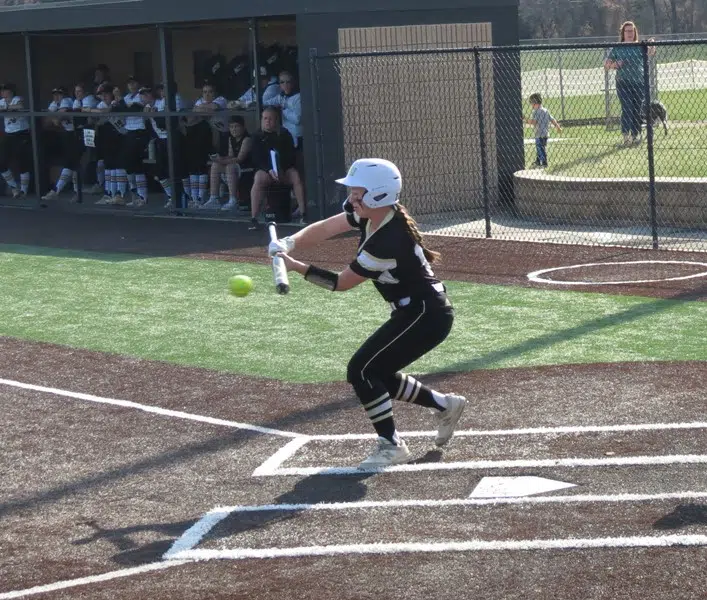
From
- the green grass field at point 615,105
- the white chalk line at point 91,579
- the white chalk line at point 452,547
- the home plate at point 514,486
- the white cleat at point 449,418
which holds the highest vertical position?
the green grass field at point 615,105

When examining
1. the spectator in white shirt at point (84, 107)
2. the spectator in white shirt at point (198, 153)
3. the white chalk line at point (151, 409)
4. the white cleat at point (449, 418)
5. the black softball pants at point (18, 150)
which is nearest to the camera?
the white cleat at point (449, 418)

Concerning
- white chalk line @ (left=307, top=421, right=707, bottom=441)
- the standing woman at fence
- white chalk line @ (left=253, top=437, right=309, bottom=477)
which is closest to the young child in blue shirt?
the standing woman at fence

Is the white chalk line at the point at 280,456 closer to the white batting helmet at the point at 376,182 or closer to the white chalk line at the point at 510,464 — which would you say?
the white chalk line at the point at 510,464

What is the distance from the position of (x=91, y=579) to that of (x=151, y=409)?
316 centimetres

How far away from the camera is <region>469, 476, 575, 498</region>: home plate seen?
663 centimetres

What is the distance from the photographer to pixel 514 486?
674cm

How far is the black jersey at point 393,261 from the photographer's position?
707 centimetres

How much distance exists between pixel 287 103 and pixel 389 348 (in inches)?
433

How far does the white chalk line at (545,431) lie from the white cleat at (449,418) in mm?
283

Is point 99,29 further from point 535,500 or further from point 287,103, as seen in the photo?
point 535,500

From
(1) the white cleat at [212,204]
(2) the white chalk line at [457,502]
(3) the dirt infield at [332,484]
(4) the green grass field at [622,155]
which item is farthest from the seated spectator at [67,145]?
(2) the white chalk line at [457,502]

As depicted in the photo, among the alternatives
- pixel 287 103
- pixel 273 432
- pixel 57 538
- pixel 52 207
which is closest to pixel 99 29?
pixel 52 207

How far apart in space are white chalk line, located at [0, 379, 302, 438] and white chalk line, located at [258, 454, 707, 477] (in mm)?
745

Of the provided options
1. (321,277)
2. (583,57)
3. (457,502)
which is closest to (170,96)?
(321,277)
